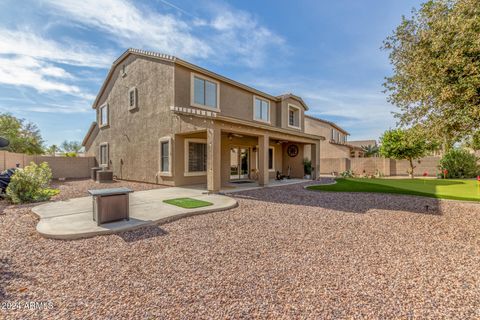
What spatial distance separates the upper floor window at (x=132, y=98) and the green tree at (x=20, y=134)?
18479 millimetres

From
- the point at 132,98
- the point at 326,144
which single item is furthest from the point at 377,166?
the point at 132,98

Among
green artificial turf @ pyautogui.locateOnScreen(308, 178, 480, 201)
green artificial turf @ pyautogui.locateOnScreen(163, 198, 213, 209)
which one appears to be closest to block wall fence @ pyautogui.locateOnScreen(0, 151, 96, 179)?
green artificial turf @ pyautogui.locateOnScreen(163, 198, 213, 209)

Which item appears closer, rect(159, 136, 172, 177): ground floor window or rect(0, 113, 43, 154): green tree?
rect(159, 136, 172, 177): ground floor window

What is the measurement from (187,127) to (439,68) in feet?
30.3

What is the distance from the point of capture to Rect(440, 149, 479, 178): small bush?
19.0 metres

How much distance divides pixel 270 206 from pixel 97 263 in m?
5.31

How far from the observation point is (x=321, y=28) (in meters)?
11.9

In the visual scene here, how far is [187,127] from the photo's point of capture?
434 inches

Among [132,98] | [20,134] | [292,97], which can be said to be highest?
[292,97]

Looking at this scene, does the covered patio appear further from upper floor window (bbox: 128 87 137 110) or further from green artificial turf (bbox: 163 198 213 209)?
upper floor window (bbox: 128 87 137 110)

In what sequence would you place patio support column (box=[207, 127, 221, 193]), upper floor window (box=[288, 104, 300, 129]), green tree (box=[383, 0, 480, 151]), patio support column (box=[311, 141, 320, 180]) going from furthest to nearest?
upper floor window (box=[288, 104, 300, 129])
patio support column (box=[311, 141, 320, 180])
patio support column (box=[207, 127, 221, 193])
green tree (box=[383, 0, 480, 151])

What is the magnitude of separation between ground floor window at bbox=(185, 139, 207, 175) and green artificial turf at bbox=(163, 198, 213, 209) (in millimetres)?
4254

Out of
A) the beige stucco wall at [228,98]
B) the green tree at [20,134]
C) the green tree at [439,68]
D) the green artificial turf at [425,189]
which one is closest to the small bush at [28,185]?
the beige stucco wall at [228,98]

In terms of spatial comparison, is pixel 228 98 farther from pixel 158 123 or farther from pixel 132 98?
pixel 132 98
